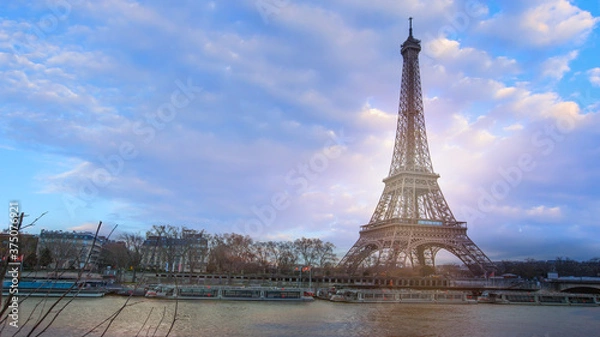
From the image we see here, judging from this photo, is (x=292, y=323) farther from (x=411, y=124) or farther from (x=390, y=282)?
(x=411, y=124)

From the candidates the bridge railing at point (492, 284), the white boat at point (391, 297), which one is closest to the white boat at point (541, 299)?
the white boat at point (391, 297)

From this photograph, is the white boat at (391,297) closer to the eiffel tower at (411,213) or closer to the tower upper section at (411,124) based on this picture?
the eiffel tower at (411,213)

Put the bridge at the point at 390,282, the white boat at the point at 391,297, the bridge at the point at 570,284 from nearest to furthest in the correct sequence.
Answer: the white boat at the point at 391,297 → the bridge at the point at 390,282 → the bridge at the point at 570,284

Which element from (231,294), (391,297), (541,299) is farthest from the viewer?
(541,299)

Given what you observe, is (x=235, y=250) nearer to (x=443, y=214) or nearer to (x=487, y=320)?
(x=443, y=214)

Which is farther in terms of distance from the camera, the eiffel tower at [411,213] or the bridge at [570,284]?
the bridge at [570,284]

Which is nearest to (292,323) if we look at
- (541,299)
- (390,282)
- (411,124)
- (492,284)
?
(541,299)

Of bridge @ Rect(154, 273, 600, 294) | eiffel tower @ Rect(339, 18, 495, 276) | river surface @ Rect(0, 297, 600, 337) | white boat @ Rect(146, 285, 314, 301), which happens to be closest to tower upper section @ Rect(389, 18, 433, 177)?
eiffel tower @ Rect(339, 18, 495, 276)

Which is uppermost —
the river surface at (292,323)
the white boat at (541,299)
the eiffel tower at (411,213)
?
the eiffel tower at (411,213)

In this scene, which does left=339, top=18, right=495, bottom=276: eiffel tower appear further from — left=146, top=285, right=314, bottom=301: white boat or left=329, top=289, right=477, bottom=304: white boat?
left=146, top=285, right=314, bottom=301: white boat
